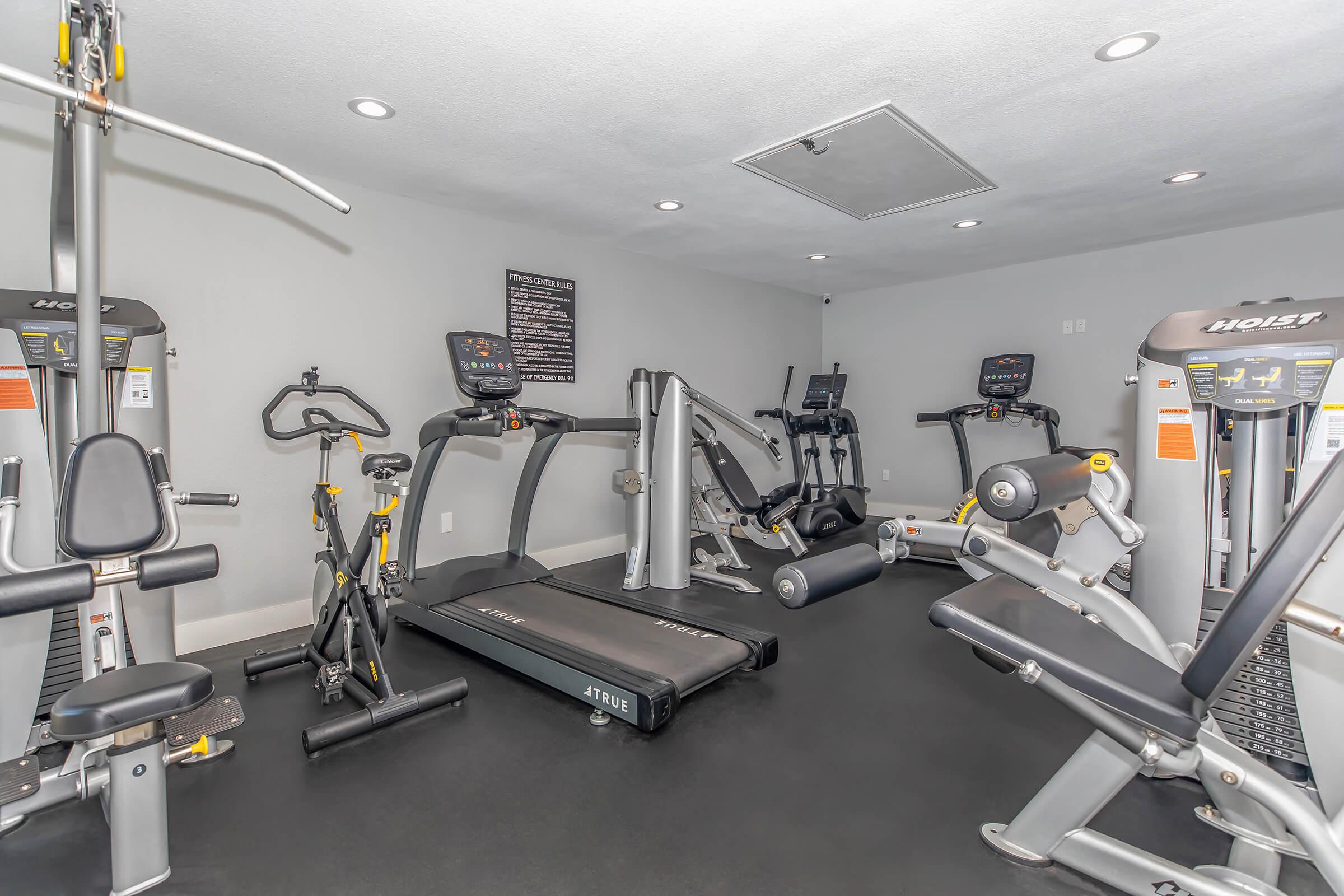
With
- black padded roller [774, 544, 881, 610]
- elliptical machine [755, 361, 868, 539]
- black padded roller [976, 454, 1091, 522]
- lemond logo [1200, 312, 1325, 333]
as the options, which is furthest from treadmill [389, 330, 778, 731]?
lemond logo [1200, 312, 1325, 333]

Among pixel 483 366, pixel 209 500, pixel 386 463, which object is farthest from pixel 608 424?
pixel 209 500

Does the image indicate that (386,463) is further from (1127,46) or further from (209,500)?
(1127,46)

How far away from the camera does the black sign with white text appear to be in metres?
4.14

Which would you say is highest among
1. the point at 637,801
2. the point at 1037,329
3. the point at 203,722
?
the point at 1037,329

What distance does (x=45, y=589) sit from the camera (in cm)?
125

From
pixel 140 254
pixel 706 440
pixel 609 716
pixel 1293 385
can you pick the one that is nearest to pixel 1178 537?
pixel 1293 385

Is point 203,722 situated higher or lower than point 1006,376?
lower

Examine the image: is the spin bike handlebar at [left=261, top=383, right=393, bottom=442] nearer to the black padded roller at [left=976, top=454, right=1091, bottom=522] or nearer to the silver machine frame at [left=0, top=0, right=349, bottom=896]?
the silver machine frame at [left=0, top=0, right=349, bottom=896]

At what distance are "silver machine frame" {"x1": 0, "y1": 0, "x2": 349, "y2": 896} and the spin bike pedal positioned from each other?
35 cm

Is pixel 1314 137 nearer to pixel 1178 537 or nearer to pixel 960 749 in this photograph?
pixel 1178 537

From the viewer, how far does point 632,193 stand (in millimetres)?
3557

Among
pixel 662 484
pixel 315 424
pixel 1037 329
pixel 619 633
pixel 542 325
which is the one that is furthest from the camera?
pixel 1037 329

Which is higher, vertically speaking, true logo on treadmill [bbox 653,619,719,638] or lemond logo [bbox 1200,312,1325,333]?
lemond logo [bbox 1200,312,1325,333]

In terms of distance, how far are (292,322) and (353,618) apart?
1705mm
